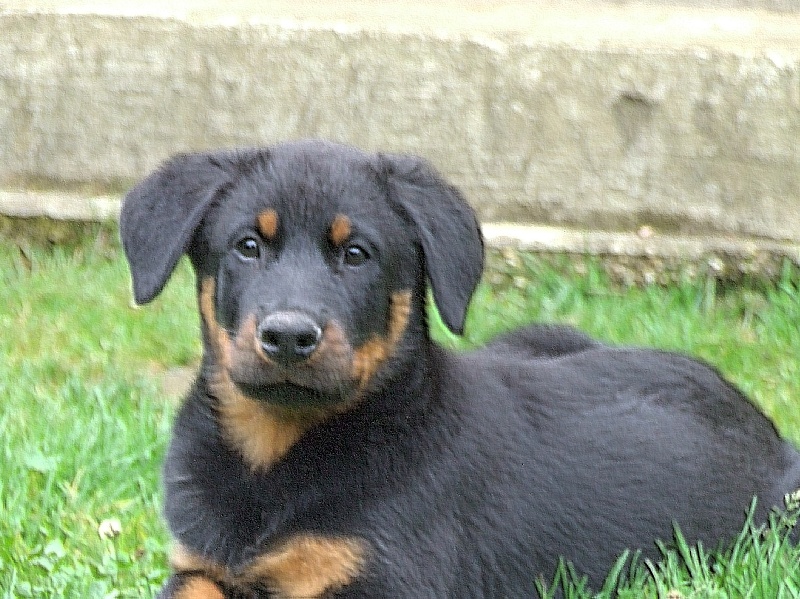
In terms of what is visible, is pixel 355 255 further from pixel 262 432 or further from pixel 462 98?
pixel 462 98

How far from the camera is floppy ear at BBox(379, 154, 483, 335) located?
3045 millimetres

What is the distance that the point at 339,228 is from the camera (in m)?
2.97

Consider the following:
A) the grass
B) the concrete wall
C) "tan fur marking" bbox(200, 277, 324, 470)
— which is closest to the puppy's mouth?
"tan fur marking" bbox(200, 277, 324, 470)

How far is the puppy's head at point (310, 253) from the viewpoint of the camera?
290 cm

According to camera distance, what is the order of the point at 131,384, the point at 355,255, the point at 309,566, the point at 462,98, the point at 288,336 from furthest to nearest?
the point at 462,98
the point at 131,384
the point at 355,255
the point at 309,566
the point at 288,336

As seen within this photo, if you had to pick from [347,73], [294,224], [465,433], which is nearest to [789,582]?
[465,433]

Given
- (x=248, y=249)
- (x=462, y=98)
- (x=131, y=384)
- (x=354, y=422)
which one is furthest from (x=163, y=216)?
(x=462, y=98)

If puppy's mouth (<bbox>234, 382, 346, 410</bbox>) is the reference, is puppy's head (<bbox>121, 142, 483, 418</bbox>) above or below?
above

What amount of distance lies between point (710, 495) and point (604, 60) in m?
2.98

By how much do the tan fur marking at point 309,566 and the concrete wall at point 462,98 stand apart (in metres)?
3.46

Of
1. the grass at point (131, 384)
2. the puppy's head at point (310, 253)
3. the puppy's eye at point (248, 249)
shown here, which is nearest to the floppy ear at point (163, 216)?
the puppy's head at point (310, 253)

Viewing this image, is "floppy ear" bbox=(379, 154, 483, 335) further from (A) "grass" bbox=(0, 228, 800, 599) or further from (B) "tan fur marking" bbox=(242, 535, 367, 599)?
(A) "grass" bbox=(0, 228, 800, 599)

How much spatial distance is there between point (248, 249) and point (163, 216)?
0.22 meters

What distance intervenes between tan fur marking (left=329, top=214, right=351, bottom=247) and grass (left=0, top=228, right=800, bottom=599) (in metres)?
0.97
